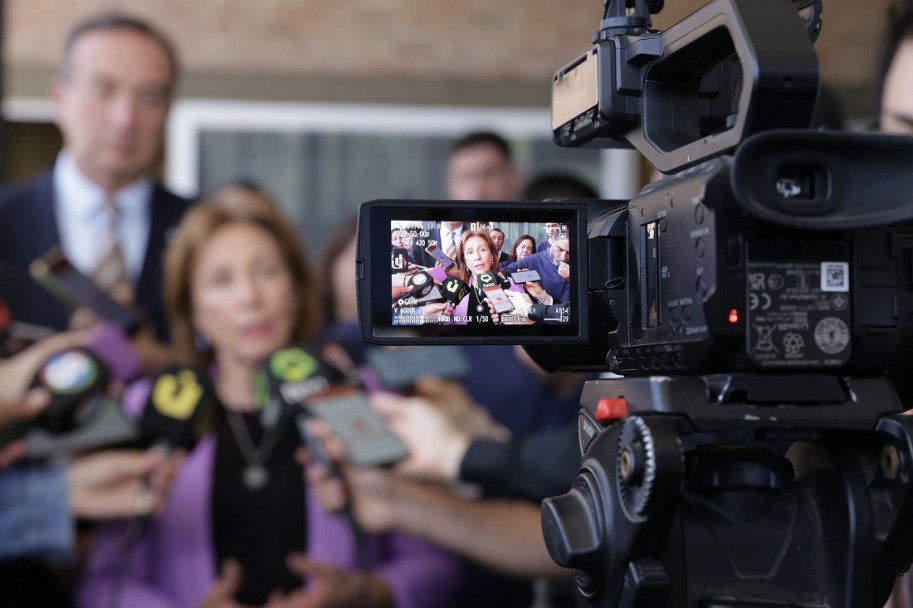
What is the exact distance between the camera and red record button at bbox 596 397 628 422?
3.10ft

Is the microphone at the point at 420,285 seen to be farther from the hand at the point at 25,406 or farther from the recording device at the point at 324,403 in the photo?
the hand at the point at 25,406

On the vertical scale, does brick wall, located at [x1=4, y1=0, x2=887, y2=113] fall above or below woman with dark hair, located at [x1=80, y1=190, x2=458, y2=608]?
above

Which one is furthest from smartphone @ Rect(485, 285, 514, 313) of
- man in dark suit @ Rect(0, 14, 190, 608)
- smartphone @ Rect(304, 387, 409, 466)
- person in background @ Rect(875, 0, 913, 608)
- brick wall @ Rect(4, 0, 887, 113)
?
brick wall @ Rect(4, 0, 887, 113)

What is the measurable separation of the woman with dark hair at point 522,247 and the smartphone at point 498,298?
3cm

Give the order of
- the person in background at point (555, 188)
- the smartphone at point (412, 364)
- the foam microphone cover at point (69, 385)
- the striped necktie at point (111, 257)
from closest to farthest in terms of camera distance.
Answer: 1. the foam microphone cover at point (69, 385)
2. the smartphone at point (412, 364)
3. the striped necktie at point (111, 257)
4. the person in background at point (555, 188)

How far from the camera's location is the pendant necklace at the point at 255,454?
213cm

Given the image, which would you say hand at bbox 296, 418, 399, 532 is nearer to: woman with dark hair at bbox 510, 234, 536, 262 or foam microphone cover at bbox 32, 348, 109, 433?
foam microphone cover at bbox 32, 348, 109, 433

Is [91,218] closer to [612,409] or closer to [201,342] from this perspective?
[201,342]

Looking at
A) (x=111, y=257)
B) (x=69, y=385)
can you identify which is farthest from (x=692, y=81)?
(x=111, y=257)

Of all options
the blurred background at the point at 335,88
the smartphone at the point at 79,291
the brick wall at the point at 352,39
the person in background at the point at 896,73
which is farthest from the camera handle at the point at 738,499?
the brick wall at the point at 352,39

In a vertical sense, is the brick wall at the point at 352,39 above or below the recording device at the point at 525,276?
above

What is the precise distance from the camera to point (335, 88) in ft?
15.2

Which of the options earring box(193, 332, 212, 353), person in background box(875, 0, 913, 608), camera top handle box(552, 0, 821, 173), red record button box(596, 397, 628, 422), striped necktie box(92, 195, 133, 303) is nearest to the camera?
camera top handle box(552, 0, 821, 173)

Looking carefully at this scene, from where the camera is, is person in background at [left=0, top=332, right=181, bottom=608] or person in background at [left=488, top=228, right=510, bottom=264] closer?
person in background at [left=488, top=228, right=510, bottom=264]
